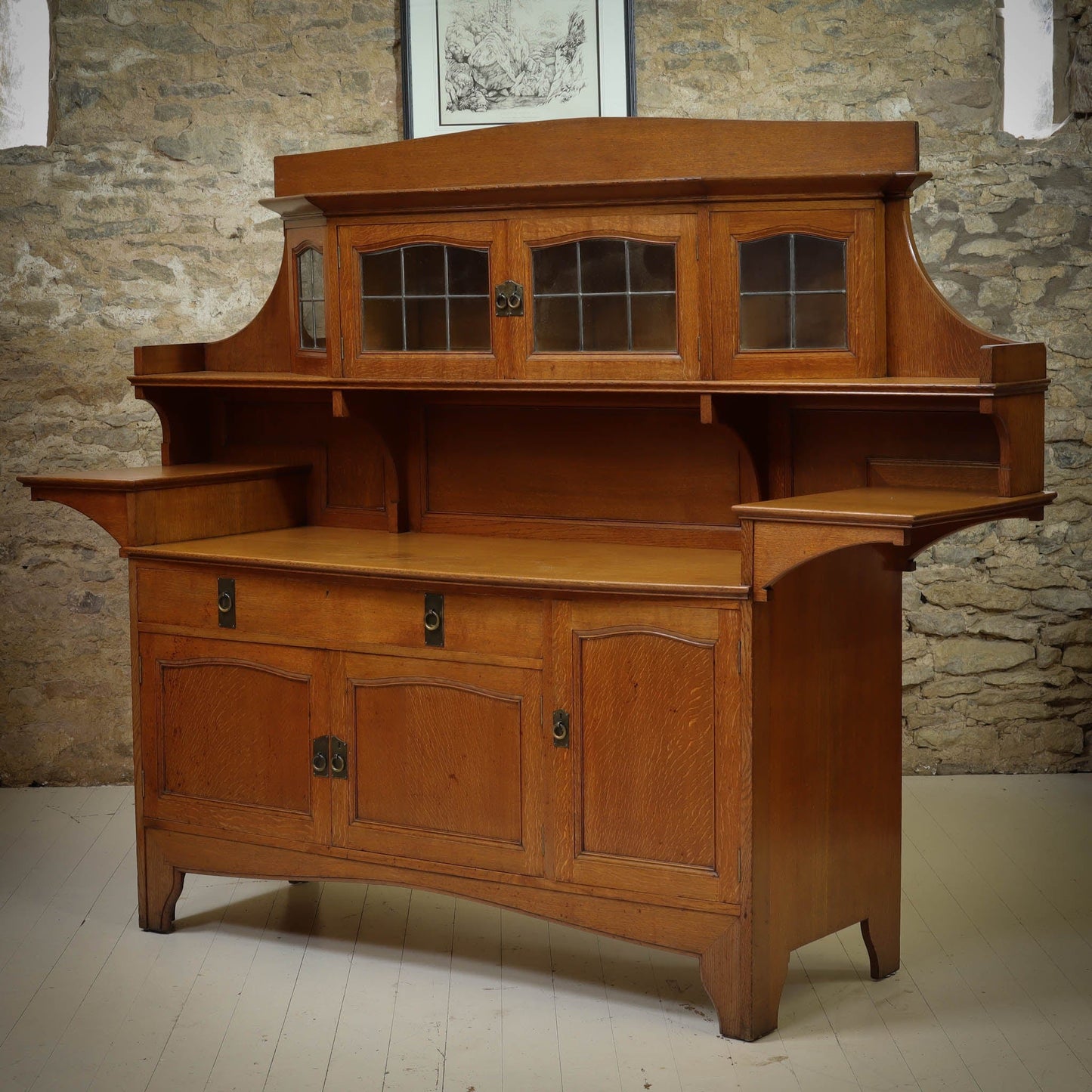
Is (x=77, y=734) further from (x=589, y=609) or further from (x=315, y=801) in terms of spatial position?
(x=589, y=609)

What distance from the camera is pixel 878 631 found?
3.91 meters

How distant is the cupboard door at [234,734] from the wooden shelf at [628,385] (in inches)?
30.8

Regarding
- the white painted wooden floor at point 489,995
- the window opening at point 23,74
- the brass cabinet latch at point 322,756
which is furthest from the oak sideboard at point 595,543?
the window opening at point 23,74

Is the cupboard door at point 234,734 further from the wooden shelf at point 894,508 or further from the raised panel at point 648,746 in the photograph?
the wooden shelf at point 894,508

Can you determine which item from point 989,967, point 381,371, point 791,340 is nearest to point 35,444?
point 381,371

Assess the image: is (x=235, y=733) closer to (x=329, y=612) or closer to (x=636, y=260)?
(x=329, y=612)

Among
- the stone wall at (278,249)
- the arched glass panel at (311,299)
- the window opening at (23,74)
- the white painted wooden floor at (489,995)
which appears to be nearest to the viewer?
the white painted wooden floor at (489,995)

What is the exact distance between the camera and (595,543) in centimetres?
430

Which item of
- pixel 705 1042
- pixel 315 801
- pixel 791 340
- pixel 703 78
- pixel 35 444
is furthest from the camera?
pixel 35 444

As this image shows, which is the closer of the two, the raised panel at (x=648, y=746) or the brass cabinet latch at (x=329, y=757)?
the raised panel at (x=648, y=746)

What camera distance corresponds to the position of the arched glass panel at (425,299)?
4137 mm

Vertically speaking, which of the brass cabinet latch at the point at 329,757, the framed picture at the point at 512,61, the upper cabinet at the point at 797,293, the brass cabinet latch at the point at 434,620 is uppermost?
the framed picture at the point at 512,61

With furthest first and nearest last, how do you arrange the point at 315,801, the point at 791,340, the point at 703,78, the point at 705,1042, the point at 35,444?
the point at 35,444
the point at 703,78
the point at 315,801
the point at 791,340
the point at 705,1042

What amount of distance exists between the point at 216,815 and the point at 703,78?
318cm
